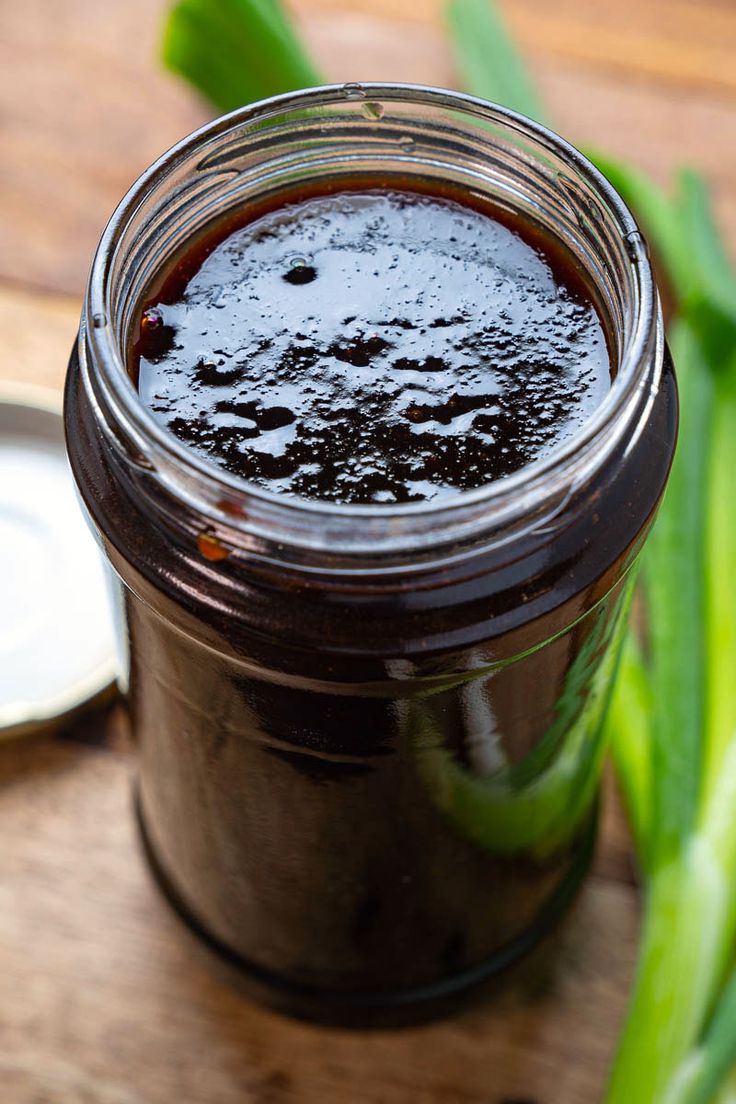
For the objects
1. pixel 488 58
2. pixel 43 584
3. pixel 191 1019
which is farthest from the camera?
pixel 488 58

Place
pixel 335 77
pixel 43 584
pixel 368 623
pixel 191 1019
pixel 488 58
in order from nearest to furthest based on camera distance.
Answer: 1. pixel 368 623
2. pixel 191 1019
3. pixel 43 584
4. pixel 488 58
5. pixel 335 77

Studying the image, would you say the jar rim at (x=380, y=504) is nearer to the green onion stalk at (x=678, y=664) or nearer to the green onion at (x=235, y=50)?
the green onion stalk at (x=678, y=664)

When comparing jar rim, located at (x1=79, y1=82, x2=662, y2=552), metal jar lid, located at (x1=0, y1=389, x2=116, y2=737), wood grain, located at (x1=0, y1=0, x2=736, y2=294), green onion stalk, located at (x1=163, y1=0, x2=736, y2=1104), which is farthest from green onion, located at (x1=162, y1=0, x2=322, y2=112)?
jar rim, located at (x1=79, y1=82, x2=662, y2=552)

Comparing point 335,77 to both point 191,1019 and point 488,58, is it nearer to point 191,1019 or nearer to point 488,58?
point 488,58

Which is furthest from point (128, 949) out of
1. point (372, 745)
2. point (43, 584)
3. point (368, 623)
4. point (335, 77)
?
point (335, 77)

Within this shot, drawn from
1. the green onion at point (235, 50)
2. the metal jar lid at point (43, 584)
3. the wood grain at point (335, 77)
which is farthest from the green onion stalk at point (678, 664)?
the metal jar lid at point (43, 584)

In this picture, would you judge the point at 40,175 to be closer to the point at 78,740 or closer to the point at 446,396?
the point at 78,740

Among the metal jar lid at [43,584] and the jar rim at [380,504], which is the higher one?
the jar rim at [380,504]
